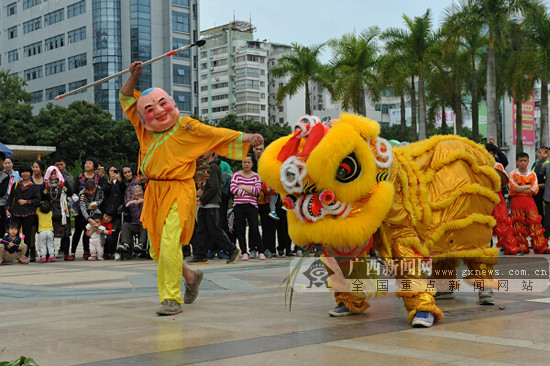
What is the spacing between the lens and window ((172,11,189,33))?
70.8m

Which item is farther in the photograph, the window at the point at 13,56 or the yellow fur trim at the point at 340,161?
the window at the point at 13,56

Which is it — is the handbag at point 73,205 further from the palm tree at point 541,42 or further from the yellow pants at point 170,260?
the palm tree at point 541,42

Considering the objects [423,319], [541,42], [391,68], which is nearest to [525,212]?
[423,319]

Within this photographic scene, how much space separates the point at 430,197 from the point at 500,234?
654 cm

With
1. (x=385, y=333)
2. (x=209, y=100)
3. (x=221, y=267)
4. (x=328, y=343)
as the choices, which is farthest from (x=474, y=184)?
(x=209, y=100)

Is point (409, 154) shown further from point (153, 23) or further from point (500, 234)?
point (153, 23)

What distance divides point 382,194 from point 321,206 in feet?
1.45

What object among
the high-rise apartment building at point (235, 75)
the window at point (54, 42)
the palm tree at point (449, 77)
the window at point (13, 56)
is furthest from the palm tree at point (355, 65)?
the high-rise apartment building at point (235, 75)

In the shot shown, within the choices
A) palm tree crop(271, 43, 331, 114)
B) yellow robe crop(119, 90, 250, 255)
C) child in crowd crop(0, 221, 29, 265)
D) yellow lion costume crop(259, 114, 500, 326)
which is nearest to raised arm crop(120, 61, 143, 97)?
yellow robe crop(119, 90, 250, 255)

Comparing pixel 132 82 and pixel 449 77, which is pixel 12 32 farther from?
pixel 132 82

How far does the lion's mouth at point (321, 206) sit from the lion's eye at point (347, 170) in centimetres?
14

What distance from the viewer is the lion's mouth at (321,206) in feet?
16.3

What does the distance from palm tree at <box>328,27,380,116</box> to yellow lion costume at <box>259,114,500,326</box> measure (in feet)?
107

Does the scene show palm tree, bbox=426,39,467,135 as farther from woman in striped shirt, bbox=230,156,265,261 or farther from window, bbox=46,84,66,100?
window, bbox=46,84,66,100
